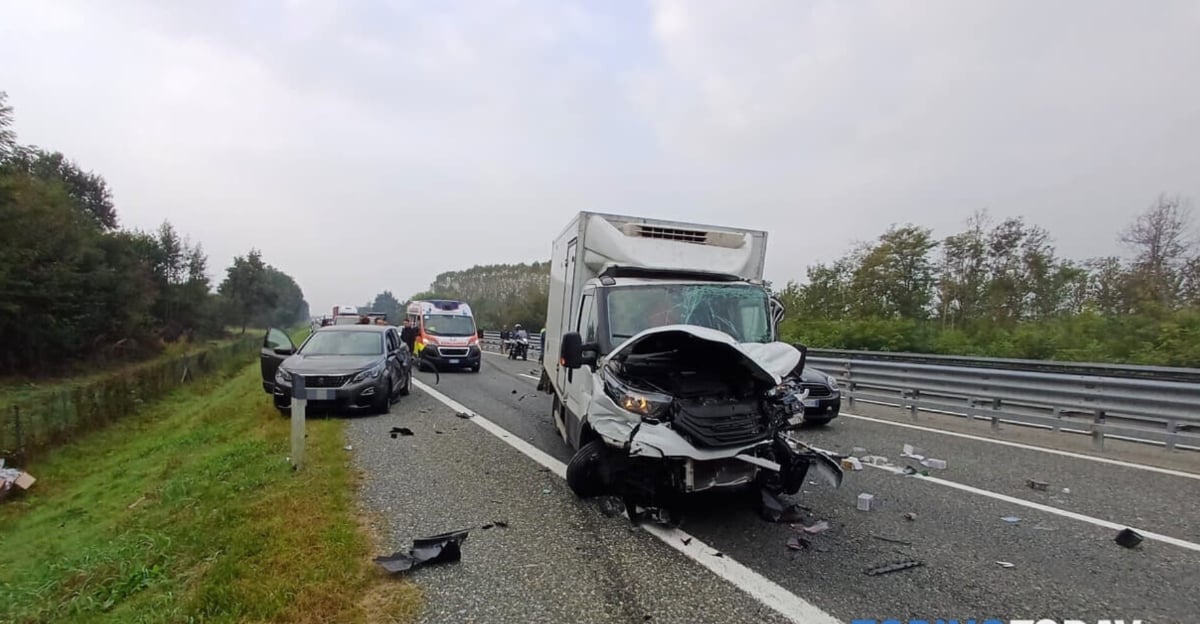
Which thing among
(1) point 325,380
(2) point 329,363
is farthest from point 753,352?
(2) point 329,363

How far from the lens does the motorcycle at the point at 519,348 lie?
2658 cm

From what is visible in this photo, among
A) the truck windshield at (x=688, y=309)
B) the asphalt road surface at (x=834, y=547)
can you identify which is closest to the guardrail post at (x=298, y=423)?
the asphalt road surface at (x=834, y=547)

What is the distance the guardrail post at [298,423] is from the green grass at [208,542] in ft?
0.44

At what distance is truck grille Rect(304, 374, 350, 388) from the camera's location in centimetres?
935

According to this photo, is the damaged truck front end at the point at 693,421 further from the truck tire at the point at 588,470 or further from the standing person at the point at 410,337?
the standing person at the point at 410,337

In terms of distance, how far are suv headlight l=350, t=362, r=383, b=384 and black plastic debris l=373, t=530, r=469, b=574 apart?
19.7ft

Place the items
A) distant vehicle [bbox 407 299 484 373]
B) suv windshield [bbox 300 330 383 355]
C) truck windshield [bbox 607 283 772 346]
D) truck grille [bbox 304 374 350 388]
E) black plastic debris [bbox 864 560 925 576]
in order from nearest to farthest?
1. black plastic debris [bbox 864 560 925 576]
2. truck windshield [bbox 607 283 772 346]
3. truck grille [bbox 304 374 350 388]
4. suv windshield [bbox 300 330 383 355]
5. distant vehicle [bbox 407 299 484 373]

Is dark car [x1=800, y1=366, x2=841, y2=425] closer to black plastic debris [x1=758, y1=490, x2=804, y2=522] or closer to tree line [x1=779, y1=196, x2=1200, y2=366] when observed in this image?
black plastic debris [x1=758, y1=490, x2=804, y2=522]

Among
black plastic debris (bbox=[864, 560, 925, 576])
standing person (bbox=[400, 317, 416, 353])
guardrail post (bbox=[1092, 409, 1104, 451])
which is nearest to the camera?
black plastic debris (bbox=[864, 560, 925, 576])

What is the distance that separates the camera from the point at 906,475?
6113 millimetres

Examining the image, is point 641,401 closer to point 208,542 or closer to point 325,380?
point 208,542

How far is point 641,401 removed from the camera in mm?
4148

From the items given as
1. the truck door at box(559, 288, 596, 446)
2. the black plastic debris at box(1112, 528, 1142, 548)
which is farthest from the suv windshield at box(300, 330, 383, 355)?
the black plastic debris at box(1112, 528, 1142, 548)

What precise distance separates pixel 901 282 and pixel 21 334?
4147 cm
